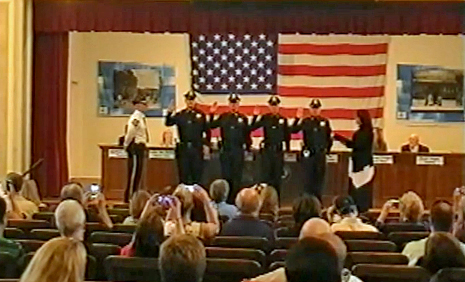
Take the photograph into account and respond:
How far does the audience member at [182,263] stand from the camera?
139 inches

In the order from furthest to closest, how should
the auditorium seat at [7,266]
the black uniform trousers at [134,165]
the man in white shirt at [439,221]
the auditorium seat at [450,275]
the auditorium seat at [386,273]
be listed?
the black uniform trousers at [134,165], the man in white shirt at [439,221], the auditorium seat at [7,266], the auditorium seat at [386,273], the auditorium seat at [450,275]

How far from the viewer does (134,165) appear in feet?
39.0

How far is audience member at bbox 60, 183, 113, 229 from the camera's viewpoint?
6746 mm

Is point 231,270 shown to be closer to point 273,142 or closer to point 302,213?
point 302,213

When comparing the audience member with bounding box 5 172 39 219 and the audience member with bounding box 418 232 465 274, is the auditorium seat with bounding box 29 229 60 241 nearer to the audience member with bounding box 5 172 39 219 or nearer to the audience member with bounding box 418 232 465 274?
the audience member with bounding box 5 172 39 219

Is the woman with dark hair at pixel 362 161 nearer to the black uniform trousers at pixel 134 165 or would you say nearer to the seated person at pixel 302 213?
the black uniform trousers at pixel 134 165

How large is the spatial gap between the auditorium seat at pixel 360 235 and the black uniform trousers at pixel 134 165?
5752 millimetres

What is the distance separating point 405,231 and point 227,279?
7.67 feet

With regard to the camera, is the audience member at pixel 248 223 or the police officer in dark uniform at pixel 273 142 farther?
the police officer in dark uniform at pixel 273 142

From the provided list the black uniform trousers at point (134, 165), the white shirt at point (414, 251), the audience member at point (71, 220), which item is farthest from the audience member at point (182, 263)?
the black uniform trousers at point (134, 165)

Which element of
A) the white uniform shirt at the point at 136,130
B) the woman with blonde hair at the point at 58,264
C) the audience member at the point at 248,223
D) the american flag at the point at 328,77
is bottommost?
the audience member at the point at 248,223

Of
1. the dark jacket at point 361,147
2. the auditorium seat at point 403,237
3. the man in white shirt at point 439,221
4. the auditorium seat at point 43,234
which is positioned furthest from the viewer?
the dark jacket at point 361,147

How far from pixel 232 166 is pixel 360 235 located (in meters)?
5.40

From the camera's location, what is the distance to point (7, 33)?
1195cm
